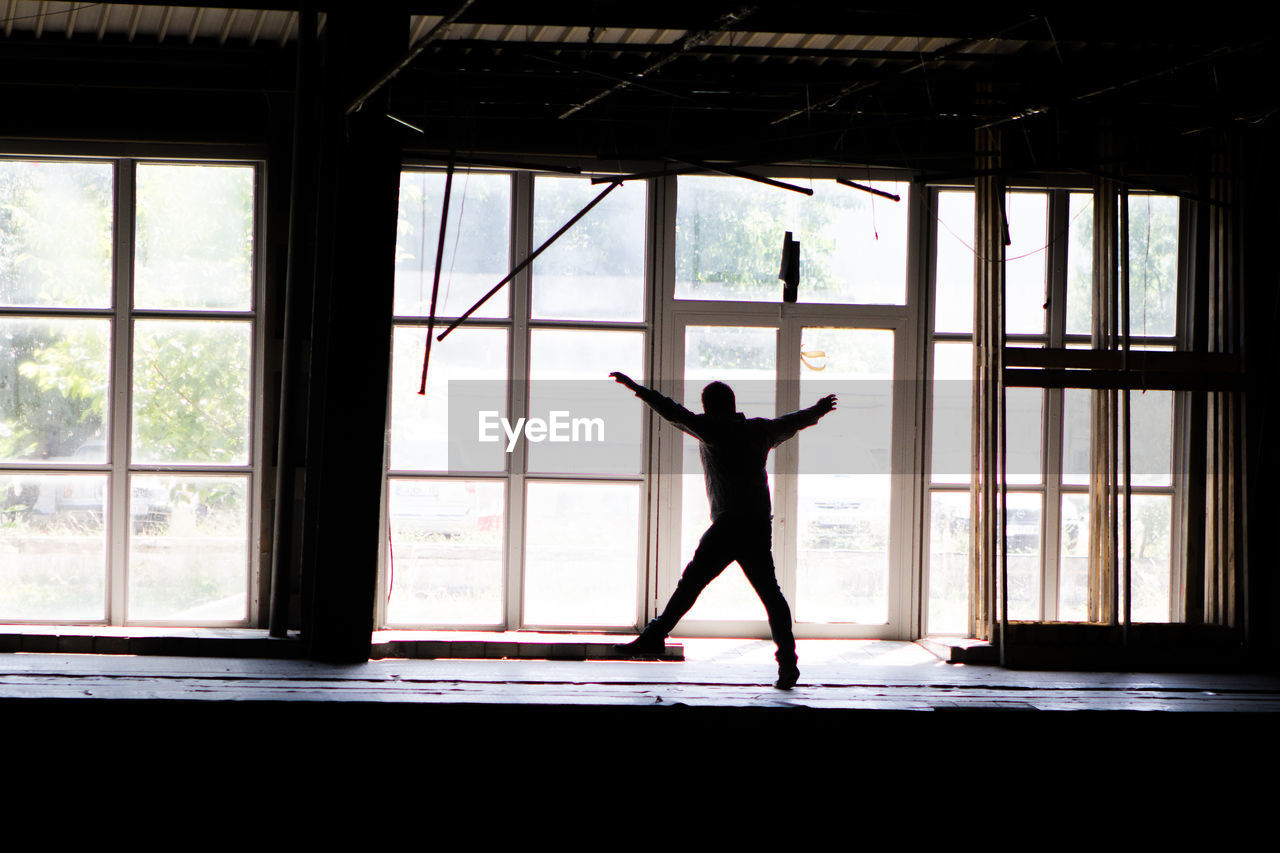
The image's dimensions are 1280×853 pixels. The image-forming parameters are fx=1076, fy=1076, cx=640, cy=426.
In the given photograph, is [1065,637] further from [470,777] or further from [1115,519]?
[470,777]

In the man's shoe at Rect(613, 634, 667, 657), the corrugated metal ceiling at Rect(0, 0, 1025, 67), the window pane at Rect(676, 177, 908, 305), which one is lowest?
the man's shoe at Rect(613, 634, 667, 657)

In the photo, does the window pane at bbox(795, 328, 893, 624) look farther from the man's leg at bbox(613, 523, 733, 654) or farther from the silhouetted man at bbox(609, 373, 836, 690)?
the man's leg at bbox(613, 523, 733, 654)

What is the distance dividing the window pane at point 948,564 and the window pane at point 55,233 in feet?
19.1

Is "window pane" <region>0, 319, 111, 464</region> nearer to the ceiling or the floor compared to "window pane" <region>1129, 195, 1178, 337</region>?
nearer to the floor

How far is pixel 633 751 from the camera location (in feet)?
10.4

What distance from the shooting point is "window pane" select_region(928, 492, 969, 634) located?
7570 mm

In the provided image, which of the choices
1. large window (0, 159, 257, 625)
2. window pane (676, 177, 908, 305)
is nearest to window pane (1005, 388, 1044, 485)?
window pane (676, 177, 908, 305)

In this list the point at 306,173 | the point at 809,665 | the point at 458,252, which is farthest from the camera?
the point at 458,252

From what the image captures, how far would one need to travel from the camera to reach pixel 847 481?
761 centimetres

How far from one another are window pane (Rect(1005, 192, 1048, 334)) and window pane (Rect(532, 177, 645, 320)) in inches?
102

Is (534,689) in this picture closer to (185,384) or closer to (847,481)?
(847,481)

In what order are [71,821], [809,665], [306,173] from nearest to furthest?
[71,821] → [809,665] → [306,173]

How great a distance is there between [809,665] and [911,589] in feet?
5.11

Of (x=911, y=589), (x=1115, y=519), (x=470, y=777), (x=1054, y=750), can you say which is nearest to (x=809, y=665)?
(x=911, y=589)
